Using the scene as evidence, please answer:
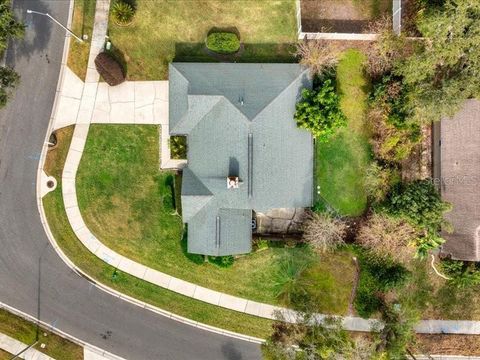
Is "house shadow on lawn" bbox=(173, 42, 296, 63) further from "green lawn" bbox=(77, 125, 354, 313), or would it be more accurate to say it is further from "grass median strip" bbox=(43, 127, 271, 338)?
"grass median strip" bbox=(43, 127, 271, 338)

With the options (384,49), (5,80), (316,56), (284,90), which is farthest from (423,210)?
(5,80)

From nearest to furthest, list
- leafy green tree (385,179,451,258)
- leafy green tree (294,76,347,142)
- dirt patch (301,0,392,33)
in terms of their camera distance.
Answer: leafy green tree (385,179,451,258), leafy green tree (294,76,347,142), dirt patch (301,0,392,33)

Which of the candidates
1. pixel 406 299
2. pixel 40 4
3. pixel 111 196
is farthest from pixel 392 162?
pixel 40 4

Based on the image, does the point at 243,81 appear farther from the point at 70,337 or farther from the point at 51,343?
the point at 51,343

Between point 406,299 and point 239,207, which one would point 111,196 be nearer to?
point 239,207

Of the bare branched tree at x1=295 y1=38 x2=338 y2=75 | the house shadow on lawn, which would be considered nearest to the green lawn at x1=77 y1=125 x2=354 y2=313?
the house shadow on lawn
